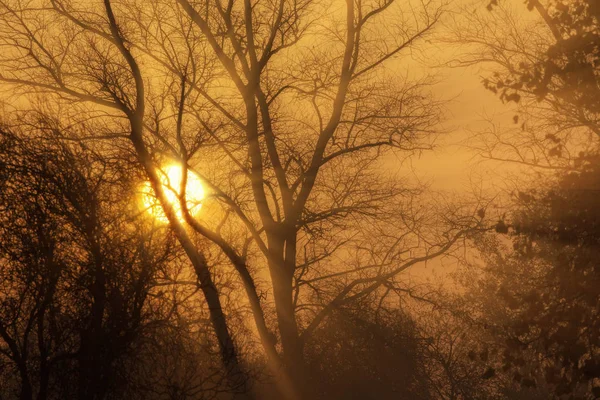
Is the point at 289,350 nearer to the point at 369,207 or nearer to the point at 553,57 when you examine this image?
the point at 369,207

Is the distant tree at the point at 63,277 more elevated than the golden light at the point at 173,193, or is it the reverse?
the golden light at the point at 173,193

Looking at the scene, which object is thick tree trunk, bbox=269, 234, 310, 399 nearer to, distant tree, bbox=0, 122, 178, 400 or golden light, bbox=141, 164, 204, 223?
golden light, bbox=141, 164, 204, 223

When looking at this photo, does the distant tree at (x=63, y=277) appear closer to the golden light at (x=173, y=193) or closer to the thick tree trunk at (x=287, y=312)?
the golden light at (x=173, y=193)

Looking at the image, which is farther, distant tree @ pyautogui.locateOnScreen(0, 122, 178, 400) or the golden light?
the golden light

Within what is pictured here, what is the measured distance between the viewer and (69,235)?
9.39m

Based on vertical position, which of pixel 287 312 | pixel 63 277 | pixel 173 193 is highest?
pixel 173 193

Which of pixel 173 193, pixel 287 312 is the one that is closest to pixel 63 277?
pixel 173 193

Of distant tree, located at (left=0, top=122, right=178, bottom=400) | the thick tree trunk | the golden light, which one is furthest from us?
the thick tree trunk

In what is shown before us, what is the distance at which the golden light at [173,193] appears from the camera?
1181 centimetres

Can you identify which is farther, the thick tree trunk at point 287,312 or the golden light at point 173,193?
the thick tree trunk at point 287,312

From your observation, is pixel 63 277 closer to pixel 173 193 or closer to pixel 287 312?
pixel 173 193

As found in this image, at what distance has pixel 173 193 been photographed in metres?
14.1

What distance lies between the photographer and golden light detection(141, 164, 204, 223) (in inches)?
465

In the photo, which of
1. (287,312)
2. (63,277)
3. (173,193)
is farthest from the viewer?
(287,312)
